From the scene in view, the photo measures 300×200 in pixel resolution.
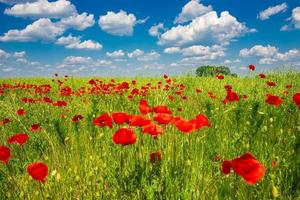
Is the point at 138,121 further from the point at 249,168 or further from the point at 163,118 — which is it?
the point at 249,168

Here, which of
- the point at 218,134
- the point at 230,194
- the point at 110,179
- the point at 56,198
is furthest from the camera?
the point at 218,134

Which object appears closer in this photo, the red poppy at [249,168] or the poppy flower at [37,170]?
the red poppy at [249,168]

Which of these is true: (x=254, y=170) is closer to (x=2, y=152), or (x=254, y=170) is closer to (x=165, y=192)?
(x=165, y=192)

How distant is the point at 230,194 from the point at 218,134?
177 cm

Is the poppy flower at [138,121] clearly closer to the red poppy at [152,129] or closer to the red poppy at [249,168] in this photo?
the red poppy at [152,129]

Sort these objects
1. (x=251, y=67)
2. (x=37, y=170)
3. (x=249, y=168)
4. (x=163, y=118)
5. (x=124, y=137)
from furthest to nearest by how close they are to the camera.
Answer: (x=251, y=67), (x=163, y=118), (x=124, y=137), (x=37, y=170), (x=249, y=168)

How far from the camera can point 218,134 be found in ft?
13.2

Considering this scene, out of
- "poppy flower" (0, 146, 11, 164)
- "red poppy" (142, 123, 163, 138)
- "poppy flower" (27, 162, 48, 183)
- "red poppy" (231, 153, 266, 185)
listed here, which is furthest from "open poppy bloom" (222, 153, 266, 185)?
"poppy flower" (0, 146, 11, 164)

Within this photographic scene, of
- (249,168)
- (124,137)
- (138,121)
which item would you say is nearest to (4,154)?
(124,137)

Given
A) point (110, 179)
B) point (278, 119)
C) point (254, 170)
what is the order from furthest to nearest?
point (278, 119)
point (110, 179)
point (254, 170)

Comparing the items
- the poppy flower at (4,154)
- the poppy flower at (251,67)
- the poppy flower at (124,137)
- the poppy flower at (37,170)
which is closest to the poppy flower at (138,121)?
the poppy flower at (124,137)

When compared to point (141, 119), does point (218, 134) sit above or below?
below

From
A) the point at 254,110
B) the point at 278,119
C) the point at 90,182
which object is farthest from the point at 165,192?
the point at 278,119

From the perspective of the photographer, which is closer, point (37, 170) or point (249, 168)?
point (249, 168)
